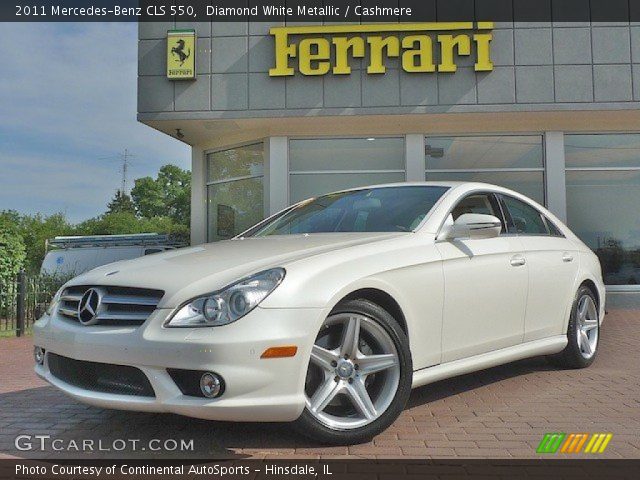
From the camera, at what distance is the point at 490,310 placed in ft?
13.5

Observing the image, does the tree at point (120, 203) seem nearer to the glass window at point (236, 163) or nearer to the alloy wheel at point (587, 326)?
the glass window at point (236, 163)

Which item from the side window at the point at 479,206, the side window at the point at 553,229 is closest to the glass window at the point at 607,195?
the side window at the point at 553,229

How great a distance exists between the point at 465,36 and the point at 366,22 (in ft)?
6.12

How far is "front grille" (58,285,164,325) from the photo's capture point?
307 centimetres

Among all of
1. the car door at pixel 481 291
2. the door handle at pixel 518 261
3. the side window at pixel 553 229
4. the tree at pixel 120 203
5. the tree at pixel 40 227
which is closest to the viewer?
the car door at pixel 481 291

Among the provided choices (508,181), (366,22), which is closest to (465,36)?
(366,22)

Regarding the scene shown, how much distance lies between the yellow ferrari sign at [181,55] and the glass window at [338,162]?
251cm

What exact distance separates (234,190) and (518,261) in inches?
383

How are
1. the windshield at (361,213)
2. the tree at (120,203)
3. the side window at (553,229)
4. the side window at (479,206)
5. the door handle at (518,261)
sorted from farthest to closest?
the tree at (120,203)
the side window at (553,229)
the door handle at (518,261)
the side window at (479,206)
the windshield at (361,213)

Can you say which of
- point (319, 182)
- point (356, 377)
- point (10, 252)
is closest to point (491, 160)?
point (319, 182)

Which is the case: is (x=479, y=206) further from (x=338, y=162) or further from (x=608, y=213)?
(x=608, y=213)

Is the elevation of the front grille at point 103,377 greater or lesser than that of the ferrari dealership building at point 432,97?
lesser

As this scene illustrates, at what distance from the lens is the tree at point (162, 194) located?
8962 cm
